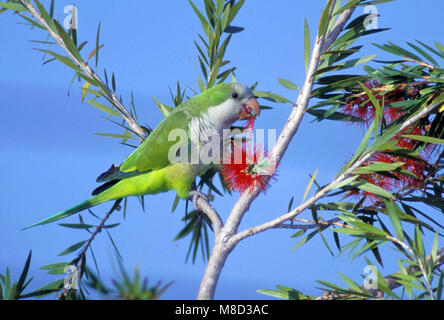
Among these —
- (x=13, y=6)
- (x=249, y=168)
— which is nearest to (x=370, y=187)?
(x=249, y=168)

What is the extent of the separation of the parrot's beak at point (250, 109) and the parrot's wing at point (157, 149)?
106 mm

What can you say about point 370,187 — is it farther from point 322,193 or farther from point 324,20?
point 324,20

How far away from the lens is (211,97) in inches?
29.0

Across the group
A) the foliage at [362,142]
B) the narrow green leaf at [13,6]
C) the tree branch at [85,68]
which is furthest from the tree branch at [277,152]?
the narrow green leaf at [13,6]

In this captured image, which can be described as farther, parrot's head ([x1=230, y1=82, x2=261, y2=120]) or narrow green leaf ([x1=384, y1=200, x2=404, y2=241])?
parrot's head ([x1=230, y1=82, x2=261, y2=120])

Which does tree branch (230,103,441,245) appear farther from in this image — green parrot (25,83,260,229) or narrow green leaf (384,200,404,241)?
green parrot (25,83,260,229)

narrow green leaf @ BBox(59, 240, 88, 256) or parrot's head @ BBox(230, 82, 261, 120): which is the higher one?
parrot's head @ BBox(230, 82, 261, 120)

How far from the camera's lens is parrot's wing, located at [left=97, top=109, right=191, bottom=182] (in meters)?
0.75

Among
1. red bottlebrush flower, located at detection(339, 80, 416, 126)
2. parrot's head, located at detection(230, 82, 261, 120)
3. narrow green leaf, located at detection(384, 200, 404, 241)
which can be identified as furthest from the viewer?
parrot's head, located at detection(230, 82, 261, 120)

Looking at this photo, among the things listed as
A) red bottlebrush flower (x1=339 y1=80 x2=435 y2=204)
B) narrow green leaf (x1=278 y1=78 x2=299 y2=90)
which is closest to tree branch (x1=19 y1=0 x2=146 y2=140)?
narrow green leaf (x1=278 y1=78 x2=299 y2=90)

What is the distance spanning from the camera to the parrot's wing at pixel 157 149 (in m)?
0.75
